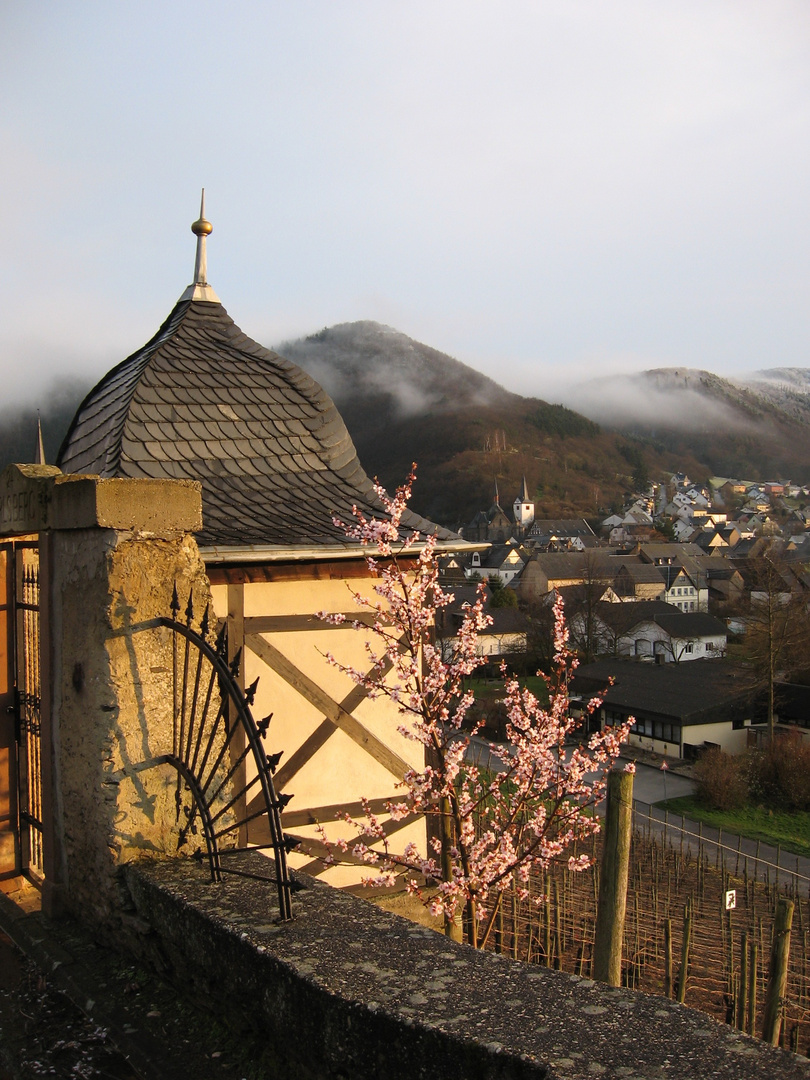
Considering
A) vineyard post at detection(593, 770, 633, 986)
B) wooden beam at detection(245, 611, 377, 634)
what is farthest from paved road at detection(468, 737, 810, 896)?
vineyard post at detection(593, 770, 633, 986)

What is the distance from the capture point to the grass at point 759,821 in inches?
942

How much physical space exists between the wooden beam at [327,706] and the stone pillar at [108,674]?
2.83 meters

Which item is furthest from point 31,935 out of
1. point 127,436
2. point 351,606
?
point 127,436

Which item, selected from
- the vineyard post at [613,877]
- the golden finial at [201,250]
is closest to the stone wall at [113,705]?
the vineyard post at [613,877]

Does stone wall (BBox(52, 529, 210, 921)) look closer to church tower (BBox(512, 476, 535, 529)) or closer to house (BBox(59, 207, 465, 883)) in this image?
house (BBox(59, 207, 465, 883))

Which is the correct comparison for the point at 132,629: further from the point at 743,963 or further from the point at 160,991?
the point at 743,963

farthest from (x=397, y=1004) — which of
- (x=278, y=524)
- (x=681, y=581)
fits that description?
(x=681, y=581)

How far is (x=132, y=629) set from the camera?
3.72m

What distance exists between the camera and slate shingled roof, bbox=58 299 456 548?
7.37 m

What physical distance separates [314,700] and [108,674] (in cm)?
352

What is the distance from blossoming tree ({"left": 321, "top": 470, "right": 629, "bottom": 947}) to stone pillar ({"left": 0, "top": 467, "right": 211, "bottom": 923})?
2813 millimetres

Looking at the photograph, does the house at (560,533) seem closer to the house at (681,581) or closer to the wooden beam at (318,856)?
the house at (681,581)

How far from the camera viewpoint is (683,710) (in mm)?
34031

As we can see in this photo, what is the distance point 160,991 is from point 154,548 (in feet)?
5.69
